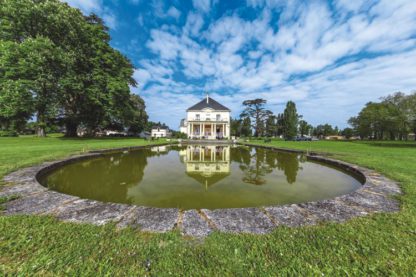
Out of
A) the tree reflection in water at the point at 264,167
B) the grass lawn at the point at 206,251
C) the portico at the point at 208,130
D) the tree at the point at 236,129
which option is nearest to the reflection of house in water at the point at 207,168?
the tree reflection in water at the point at 264,167

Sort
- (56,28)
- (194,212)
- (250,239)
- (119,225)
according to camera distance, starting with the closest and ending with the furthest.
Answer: (250,239) < (119,225) < (194,212) < (56,28)

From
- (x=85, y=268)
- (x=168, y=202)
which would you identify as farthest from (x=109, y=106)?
(x=85, y=268)

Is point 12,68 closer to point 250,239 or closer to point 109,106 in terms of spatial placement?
point 109,106

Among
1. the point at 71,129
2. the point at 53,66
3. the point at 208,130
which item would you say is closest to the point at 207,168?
the point at 53,66

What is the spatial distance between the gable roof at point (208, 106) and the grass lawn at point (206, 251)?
31.4 meters

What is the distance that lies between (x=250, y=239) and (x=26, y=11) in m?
22.3

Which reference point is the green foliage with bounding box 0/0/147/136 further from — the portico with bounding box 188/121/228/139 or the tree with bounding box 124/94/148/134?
the portico with bounding box 188/121/228/139

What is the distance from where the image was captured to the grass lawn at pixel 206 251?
1.13 metres

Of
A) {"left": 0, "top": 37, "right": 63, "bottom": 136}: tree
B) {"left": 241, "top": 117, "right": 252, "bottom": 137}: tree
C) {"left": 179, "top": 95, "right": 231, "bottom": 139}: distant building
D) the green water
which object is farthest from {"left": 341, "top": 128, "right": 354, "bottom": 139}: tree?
{"left": 0, "top": 37, "right": 63, "bottom": 136}: tree

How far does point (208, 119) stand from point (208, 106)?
2667mm

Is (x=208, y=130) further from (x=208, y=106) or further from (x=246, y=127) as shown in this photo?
(x=246, y=127)

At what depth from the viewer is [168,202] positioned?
9.36 feet

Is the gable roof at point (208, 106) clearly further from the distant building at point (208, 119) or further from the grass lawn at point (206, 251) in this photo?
the grass lawn at point (206, 251)

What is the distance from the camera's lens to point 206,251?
A: 1.32 m
